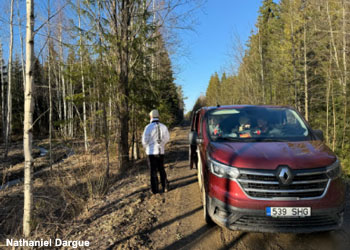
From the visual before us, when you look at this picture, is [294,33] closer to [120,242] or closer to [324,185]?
[324,185]

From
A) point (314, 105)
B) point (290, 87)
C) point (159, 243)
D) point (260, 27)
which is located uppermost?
point (260, 27)

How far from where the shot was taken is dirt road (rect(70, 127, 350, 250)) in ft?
10.00

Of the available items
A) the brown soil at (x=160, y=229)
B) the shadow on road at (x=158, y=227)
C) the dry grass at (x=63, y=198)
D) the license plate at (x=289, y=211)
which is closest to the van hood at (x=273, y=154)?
the license plate at (x=289, y=211)

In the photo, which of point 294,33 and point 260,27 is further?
point 260,27

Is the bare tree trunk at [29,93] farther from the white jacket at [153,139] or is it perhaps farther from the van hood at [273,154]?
the van hood at [273,154]

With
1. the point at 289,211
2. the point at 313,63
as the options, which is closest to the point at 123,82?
the point at 289,211

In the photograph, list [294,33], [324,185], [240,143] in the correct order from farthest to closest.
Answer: [294,33] → [240,143] → [324,185]

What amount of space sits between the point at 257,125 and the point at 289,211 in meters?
1.67

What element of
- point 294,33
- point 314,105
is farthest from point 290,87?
point 294,33

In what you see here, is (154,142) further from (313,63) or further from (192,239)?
(313,63)

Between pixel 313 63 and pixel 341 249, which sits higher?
pixel 313 63

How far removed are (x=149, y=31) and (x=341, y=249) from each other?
7.24 metres

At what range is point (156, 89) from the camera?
7934 mm

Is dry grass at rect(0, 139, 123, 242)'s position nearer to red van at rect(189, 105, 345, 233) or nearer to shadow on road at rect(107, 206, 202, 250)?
shadow on road at rect(107, 206, 202, 250)
